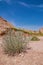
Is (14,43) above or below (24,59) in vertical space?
above

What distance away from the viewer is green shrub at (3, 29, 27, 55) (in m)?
13.1

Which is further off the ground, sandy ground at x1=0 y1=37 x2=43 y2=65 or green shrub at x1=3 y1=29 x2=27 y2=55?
green shrub at x1=3 y1=29 x2=27 y2=55

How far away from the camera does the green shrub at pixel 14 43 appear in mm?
13102

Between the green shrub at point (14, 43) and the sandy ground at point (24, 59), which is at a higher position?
the green shrub at point (14, 43)

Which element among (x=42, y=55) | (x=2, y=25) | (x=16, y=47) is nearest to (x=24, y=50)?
(x=16, y=47)

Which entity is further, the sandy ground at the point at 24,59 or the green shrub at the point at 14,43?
the green shrub at the point at 14,43

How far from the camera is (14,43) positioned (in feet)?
44.0

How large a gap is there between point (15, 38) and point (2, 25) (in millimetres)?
19852

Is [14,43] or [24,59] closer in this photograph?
[24,59]

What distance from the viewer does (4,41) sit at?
47.0ft

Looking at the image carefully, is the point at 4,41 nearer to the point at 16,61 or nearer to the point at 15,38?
the point at 15,38

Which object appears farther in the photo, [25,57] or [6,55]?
Result: [6,55]

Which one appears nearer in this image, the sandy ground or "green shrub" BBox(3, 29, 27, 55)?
the sandy ground

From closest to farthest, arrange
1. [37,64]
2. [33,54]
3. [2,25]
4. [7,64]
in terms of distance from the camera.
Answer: [37,64] → [7,64] → [33,54] → [2,25]
